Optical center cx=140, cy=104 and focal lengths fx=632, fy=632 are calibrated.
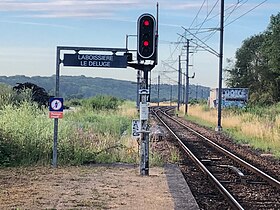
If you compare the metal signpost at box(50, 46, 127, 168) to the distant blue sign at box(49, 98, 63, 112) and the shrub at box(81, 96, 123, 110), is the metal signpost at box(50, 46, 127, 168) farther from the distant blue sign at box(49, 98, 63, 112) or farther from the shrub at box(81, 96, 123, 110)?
the shrub at box(81, 96, 123, 110)

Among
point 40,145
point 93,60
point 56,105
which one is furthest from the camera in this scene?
point 40,145

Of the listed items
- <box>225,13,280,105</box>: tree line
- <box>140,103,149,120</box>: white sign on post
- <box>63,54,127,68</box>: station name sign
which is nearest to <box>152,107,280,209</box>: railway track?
<box>140,103,149,120</box>: white sign on post

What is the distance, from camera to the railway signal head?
14.9 meters

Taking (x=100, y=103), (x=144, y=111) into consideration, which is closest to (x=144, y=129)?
(x=144, y=111)

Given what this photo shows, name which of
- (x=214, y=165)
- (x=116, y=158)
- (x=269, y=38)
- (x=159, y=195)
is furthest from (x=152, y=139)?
(x=269, y=38)

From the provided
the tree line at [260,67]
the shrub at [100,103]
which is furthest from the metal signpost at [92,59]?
the tree line at [260,67]

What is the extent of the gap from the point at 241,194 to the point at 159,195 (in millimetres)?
2643

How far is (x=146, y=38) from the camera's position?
14.9 metres

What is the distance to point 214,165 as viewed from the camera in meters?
20.7

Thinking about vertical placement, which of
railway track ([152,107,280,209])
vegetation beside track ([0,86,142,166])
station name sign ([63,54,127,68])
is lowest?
railway track ([152,107,280,209])

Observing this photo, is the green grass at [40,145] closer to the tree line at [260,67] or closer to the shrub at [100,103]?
the shrub at [100,103]

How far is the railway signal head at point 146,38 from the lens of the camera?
586 inches

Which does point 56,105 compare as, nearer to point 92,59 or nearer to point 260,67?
point 92,59

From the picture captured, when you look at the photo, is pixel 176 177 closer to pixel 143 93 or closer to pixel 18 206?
pixel 143 93
